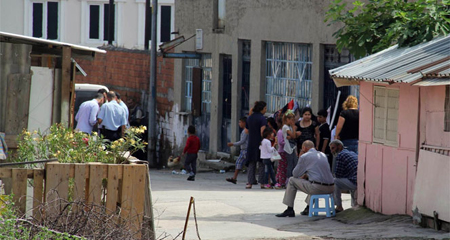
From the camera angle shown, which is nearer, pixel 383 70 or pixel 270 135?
pixel 383 70

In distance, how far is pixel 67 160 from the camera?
9266 millimetres

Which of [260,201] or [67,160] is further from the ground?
[67,160]

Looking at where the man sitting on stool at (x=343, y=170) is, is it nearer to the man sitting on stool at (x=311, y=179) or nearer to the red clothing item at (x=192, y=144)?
the man sitting on stool at (x=311, y=179)

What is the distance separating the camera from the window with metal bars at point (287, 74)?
20141mm

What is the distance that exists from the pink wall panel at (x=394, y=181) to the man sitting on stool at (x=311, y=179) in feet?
2.58

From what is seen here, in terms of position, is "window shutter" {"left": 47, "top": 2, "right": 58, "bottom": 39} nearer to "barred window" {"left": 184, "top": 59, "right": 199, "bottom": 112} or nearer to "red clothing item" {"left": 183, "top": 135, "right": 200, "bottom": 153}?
"barred window" {"left": 184, "top": 59, "right": 199, "bottom": 112}

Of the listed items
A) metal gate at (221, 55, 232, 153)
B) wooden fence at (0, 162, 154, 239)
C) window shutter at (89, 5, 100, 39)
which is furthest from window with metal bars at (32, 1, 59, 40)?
wooden fence at (0, 162, 154, 239)

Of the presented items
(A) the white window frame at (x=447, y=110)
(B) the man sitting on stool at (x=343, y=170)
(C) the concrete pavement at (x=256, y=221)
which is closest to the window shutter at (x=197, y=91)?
(C) the concrete pavement at (x=256, y=221)

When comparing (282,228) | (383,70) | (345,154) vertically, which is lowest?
(282,228)

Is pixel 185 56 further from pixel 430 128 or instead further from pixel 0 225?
pixel 0 225

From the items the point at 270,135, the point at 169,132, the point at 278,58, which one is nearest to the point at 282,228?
the point at 270,135

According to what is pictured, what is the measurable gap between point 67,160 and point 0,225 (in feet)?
6.85

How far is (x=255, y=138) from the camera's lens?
17.2m

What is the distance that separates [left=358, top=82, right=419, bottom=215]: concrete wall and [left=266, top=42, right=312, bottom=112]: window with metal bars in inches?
267
